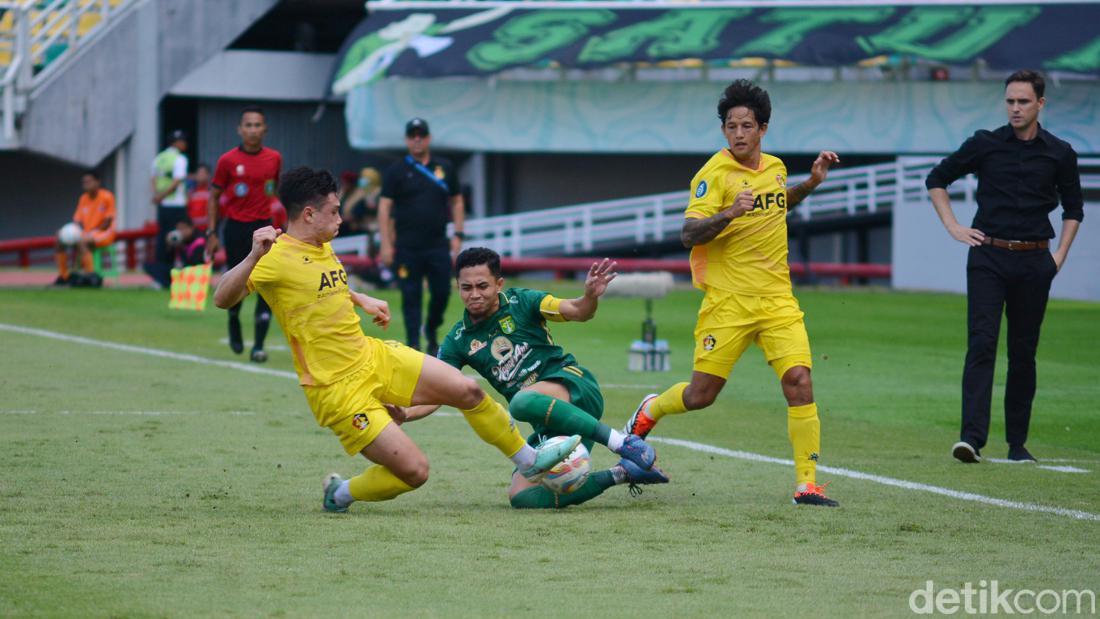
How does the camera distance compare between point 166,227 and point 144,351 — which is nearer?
point 144,351

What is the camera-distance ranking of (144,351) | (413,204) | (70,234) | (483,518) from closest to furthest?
(483,518) → (413,204) → (144,351) → (70,234)

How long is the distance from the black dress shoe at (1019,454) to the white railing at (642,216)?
21094 mm

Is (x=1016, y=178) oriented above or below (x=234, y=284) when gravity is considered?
Result: above

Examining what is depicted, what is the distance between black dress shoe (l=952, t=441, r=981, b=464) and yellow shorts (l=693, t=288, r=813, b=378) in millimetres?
1699

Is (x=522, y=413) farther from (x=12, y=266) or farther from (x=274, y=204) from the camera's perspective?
(x=12, y=266)

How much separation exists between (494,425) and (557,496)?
0.46 metres

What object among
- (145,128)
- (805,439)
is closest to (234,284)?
(805,439)

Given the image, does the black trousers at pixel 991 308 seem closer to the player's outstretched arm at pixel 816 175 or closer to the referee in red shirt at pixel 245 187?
the player's outstretched arm at pixel 816 175

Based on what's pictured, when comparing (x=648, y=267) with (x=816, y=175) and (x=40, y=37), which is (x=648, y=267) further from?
(x=816, y=175)

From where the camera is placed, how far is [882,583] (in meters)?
6.46

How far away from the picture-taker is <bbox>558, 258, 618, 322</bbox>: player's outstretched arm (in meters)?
8.07

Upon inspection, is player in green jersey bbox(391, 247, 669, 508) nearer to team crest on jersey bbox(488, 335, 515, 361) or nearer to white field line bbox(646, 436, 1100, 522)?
team crest on jersey bbox(488, 335, 515, 361)

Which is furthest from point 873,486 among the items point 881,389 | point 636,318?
point 636,318

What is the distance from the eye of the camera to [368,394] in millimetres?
8078
